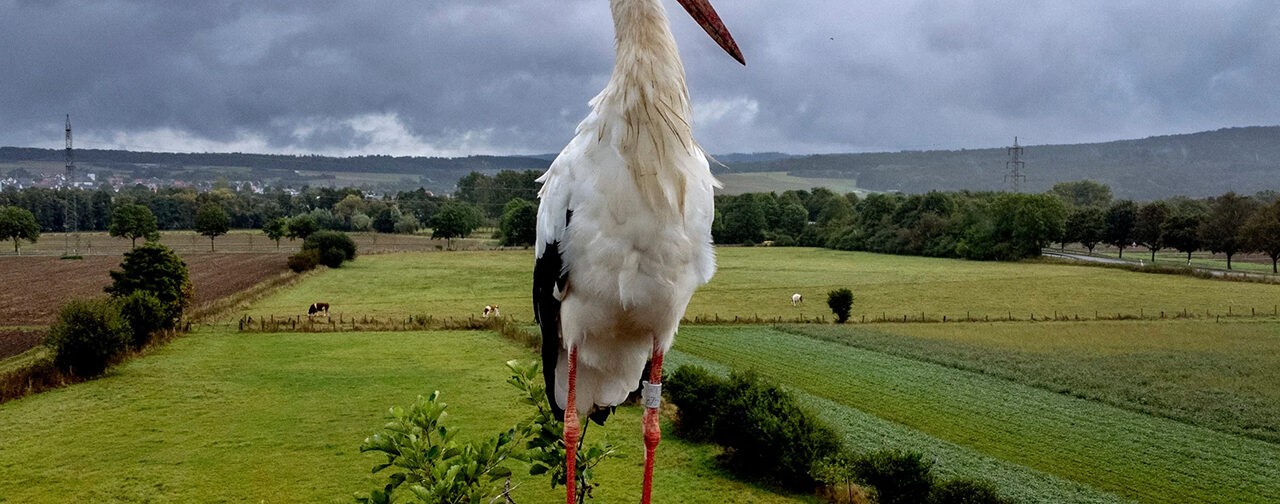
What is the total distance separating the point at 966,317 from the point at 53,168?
230979 mm

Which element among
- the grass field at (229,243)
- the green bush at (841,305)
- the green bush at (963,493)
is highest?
the grass field at (229,243)

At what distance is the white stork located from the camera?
4.14m

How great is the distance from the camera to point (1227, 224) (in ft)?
192

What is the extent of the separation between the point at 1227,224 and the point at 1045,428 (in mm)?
53720

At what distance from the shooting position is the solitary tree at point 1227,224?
57906 mm

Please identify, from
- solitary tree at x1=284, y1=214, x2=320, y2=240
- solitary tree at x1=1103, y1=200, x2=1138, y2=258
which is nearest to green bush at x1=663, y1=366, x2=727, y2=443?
solitary tree at x1=284, y1=214, x2=320, y2=240

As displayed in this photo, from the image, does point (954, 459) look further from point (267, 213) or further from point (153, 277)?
point (267, 213)

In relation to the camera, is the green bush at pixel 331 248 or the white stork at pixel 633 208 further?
the green bush at pixel 331 248

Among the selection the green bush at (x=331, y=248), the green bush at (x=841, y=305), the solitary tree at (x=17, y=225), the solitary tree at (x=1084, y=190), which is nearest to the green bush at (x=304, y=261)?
the green bush at (x=331, y=248)

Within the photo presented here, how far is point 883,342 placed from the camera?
29.5 m

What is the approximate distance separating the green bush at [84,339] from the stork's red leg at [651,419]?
23144 millimetres

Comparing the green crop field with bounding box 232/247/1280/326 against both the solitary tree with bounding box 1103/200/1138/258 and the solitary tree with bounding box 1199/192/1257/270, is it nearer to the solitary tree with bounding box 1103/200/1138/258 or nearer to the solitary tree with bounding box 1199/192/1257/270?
the solitary tree with bounding box 1199/192/1257/270

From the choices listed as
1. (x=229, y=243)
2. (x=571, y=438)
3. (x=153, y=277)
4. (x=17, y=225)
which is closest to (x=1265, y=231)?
A: (x=571, y=438)

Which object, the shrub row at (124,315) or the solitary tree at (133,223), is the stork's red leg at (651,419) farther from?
the solitary tree at (133,223)
